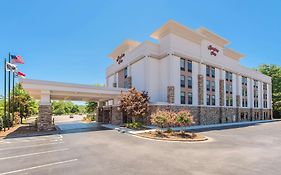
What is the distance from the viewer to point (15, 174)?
28.3 ft

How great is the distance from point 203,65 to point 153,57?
1088 centimetres

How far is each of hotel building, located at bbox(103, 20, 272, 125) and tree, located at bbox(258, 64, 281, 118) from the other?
25514 mm

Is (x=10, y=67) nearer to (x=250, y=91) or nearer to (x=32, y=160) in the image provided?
(x=32, y=160)

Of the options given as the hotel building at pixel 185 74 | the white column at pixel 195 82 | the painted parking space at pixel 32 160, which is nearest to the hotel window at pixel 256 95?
the hotel building at pixel 185 74

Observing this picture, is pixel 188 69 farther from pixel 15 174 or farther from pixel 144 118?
pixel 15 174

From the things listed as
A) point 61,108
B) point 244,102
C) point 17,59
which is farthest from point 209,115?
point 61,108

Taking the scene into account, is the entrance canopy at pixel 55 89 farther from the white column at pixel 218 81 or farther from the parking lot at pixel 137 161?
the white column at pixel 218 81

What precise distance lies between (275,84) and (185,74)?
2072 inches

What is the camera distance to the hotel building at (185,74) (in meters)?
32.4

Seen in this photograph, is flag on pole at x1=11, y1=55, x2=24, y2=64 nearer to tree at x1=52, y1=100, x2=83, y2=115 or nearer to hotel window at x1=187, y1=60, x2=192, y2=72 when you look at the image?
hotel window at x1=187, y1=60, x2=192, y2=72

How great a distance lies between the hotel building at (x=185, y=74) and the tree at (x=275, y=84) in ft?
83.7

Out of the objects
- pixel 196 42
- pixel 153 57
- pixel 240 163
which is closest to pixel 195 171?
pixel 240 163

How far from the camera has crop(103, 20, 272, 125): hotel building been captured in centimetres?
3241

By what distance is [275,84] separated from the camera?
6731 centimetres
